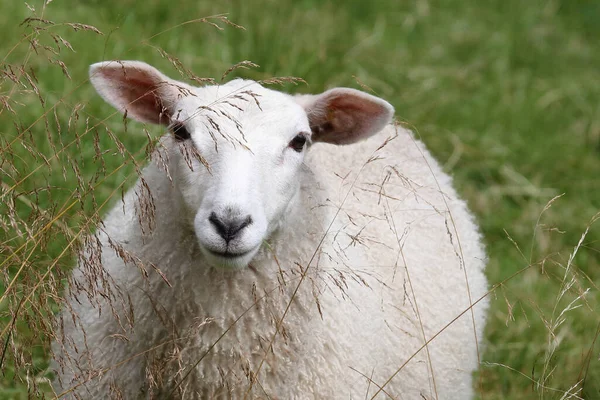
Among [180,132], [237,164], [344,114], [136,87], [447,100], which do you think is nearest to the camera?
[237,164]

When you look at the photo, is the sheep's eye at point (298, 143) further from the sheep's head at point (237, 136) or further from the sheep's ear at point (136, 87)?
the sheep's ear at point (136, 87)

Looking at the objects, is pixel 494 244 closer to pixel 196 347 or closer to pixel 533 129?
pixel 533 129

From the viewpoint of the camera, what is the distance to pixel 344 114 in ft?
10.7

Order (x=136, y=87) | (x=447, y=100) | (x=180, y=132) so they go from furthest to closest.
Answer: (x=447, y=100) → (x=136, y=87) → (x=180, y=132)

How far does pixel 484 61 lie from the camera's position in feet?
24.8

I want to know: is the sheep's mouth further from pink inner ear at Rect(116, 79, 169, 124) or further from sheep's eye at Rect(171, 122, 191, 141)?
pink inner ear at Rect(116, 79, 169, 124)

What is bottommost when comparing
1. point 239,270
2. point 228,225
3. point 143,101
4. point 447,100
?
point 447,100

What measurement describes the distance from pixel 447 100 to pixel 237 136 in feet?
12.7

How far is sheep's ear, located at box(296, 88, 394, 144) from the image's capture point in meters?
3.19

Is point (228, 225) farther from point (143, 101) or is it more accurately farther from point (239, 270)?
point (143, 101)

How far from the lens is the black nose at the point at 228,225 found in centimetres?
255

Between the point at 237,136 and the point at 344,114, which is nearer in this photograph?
the point at 237,136

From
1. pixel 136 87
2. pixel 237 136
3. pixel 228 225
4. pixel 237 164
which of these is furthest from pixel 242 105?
pixel 228 225

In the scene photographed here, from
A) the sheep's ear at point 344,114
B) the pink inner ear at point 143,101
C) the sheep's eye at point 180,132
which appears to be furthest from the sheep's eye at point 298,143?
the pink inner ear at point 143,101
